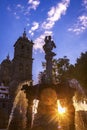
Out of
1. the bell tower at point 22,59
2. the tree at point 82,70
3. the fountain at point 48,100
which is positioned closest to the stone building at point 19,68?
the bell tower at point 22,59

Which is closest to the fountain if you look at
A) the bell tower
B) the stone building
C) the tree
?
the tree

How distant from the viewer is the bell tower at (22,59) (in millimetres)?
53719

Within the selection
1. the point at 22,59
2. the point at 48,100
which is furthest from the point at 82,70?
the point at 22,59

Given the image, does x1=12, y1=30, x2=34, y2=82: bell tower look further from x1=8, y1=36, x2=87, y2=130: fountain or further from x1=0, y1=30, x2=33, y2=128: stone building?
x1=8, y1=36, x2=87, y2=130: fountain

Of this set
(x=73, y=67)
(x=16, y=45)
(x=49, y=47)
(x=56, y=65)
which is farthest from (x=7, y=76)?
(x=49, y=47)

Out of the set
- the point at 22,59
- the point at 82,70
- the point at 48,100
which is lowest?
the point at 48,100

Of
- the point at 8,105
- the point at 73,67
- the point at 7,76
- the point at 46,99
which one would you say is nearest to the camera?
the point at 46,99

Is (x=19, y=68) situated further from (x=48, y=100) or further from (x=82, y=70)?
(x=48, y=100)

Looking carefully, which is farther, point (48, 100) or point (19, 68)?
point (19, 68)

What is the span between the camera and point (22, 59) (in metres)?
55.6

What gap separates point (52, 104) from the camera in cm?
1483

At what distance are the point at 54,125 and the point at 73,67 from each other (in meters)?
19.4

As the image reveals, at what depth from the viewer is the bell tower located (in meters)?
53.7

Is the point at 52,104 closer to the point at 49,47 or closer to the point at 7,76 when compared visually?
the point at 49,47
